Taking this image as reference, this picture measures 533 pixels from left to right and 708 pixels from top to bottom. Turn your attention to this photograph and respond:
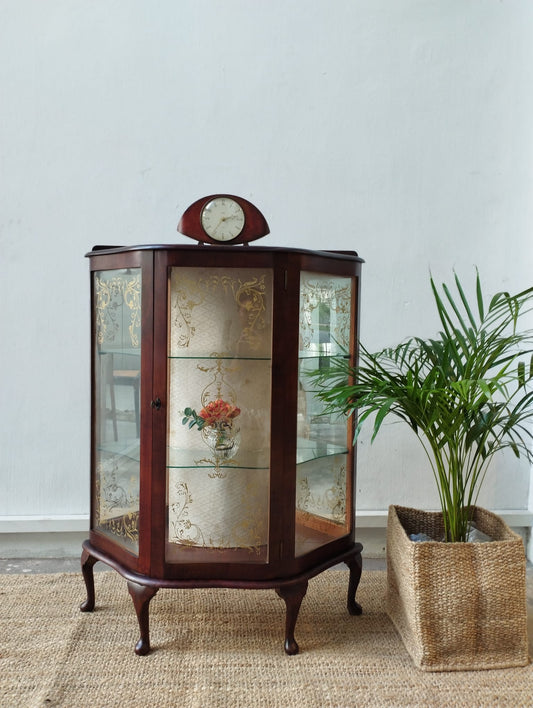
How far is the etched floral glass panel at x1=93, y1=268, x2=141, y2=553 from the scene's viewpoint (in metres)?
2.03

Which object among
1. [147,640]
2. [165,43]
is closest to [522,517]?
[147,640]

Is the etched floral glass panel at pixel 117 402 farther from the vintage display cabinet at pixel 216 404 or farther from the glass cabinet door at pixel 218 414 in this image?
the glass cabinet door at pixel 218 414

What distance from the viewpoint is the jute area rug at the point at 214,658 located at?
6.00ft

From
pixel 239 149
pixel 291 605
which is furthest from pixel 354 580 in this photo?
pixel 239 149

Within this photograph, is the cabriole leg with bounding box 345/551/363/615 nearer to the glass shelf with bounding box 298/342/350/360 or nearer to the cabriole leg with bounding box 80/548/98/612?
the glass shelf with bounding box 298/342/350/360

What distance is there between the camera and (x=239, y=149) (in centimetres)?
272

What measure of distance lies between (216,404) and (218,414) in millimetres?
30

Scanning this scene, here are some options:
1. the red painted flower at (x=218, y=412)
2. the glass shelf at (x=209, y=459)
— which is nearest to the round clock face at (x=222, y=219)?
the red painted flower at (x=218, y=412)

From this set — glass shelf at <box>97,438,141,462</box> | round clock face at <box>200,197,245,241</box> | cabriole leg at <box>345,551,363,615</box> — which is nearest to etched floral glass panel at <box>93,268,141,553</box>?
glass shelf at <box>97,438,141,462</box>

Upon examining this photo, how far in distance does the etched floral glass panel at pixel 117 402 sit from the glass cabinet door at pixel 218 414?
0.40 ft

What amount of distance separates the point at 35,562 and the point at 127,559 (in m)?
0.91

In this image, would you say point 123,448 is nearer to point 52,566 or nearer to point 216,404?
point 216,404

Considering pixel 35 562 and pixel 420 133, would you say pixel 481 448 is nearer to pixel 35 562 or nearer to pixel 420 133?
pixel 420 133

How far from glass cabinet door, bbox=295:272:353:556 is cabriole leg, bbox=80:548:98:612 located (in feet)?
2.32
